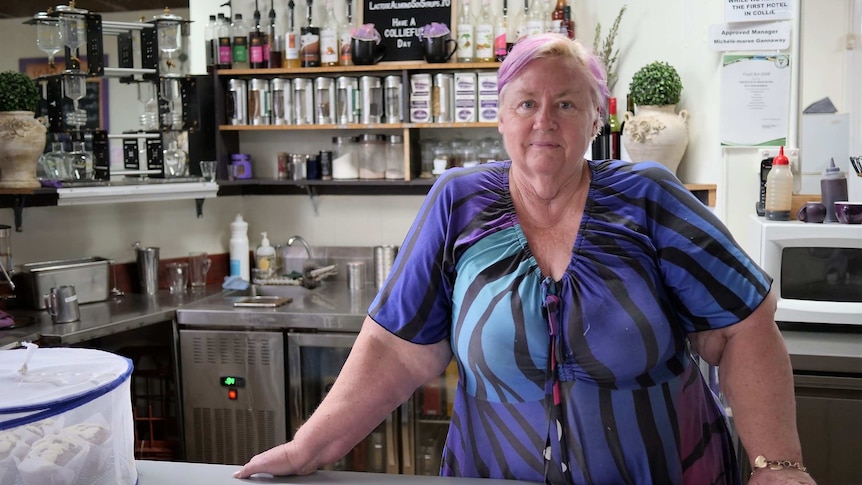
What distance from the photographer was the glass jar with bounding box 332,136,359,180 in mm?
3986

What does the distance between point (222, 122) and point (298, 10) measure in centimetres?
67

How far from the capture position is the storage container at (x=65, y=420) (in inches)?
47.2

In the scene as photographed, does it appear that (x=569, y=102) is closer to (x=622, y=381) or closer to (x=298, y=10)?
(x=622, y=381)

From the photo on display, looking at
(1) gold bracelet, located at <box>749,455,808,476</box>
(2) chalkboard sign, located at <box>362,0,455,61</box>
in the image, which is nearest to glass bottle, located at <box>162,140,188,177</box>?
(2) chalkboard sign, located at <box>362,0,455,61</box>

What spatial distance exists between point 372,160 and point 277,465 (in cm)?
256

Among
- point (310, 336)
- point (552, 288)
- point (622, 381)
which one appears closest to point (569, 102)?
point (552, 288)

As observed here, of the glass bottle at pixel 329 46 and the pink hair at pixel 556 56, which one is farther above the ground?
the glass bottle at pixel 329 46

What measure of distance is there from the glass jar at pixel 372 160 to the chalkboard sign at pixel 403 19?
0.42m

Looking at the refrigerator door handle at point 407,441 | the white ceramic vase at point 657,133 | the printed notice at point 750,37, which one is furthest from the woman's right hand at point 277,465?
the printed notice at point 750,37

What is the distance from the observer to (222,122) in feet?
13.3

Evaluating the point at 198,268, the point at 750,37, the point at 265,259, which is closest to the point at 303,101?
the point at 265,259

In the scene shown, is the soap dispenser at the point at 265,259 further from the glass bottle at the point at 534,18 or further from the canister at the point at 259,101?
the glass bottle at the point at 534,18

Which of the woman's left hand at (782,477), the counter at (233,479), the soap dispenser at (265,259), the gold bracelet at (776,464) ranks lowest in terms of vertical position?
the counter at (233,479)

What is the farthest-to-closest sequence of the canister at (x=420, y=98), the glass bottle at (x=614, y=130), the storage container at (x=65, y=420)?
1. the canister at (x=420, y=98)
2. the glass bottle at (x=614, y=130)
3. the storage container at (x=65, y=420)
